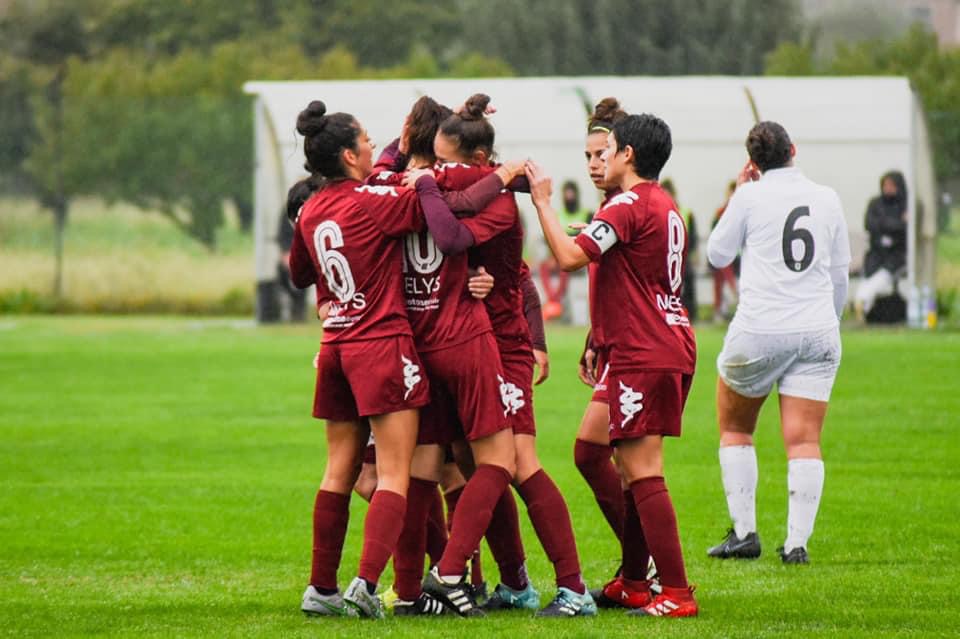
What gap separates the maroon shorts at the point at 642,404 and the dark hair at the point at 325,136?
134 cm

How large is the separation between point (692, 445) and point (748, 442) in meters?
4.14

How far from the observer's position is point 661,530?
6.65 metres

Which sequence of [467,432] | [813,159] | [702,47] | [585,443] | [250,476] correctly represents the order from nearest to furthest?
[467,432] → [585,443] → [250,476] → [813,159] → [702,47]

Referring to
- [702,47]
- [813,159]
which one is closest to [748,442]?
[813,159]

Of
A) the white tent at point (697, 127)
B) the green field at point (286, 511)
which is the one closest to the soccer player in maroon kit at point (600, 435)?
the green field at point (286, 511)

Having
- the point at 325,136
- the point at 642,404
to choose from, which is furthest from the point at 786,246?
the point at 325,136

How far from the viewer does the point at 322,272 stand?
6723 mm

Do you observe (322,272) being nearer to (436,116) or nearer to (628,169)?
(436,116)

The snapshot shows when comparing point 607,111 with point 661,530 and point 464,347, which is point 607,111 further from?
point 661,530

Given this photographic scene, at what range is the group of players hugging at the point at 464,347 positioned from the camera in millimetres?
6602

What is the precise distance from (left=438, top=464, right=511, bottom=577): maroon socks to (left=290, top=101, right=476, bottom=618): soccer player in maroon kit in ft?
0.71

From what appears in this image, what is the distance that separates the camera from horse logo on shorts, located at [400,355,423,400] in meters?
6.60

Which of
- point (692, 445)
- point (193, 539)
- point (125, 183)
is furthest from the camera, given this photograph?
point (125, 183)

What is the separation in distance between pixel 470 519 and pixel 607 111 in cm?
198
